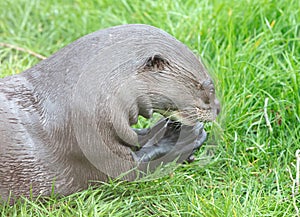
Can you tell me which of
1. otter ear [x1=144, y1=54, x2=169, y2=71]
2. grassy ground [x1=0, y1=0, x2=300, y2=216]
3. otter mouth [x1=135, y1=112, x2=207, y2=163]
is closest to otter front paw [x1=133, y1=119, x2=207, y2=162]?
otter mouth [x1=135, y1=112, x2=207, y2=163]

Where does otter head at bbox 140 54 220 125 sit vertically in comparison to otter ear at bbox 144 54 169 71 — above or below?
below

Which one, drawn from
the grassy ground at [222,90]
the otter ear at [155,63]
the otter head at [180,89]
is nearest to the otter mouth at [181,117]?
the otter head at [180,89]

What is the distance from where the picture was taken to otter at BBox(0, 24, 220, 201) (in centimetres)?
275

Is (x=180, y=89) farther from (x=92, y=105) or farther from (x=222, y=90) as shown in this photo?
(x=222, y=90)

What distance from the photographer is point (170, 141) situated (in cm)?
303

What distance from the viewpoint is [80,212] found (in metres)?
2.82

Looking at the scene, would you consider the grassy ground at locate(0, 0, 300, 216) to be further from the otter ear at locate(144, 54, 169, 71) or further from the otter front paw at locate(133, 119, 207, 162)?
the otter ear at locate(144, 54, 169, 71)

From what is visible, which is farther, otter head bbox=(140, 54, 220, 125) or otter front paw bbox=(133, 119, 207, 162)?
otter front paw bbox=(133, 119, 207, 162)

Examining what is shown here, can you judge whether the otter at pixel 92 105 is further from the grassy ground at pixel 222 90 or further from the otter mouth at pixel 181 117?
the grassy ground at pixel 222 90

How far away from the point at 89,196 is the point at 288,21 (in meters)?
1.74

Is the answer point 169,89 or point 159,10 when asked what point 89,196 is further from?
point 159,10

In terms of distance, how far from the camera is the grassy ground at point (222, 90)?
2.95m

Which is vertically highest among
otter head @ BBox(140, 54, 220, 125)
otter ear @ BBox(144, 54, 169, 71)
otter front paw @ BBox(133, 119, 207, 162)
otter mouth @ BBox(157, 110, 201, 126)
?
otter ear @ BBox(144, 54, 169, 71)

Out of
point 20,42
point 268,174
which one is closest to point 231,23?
point 268,174
